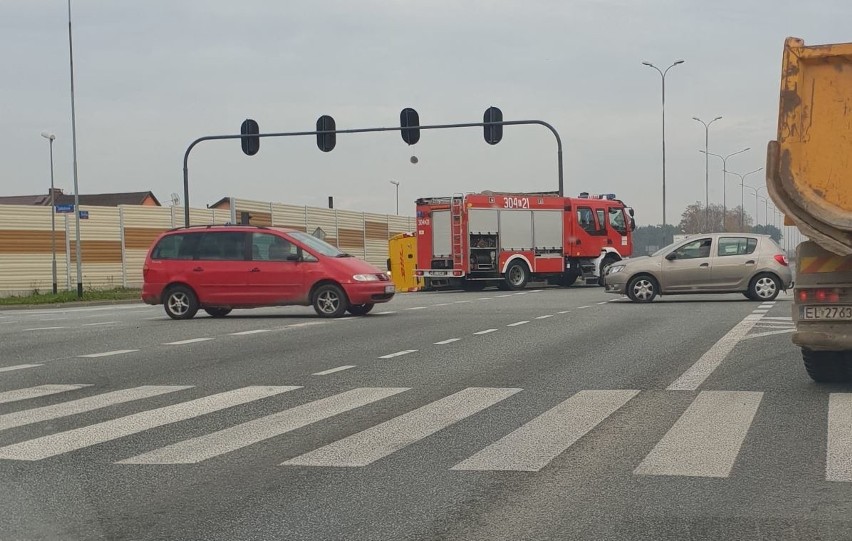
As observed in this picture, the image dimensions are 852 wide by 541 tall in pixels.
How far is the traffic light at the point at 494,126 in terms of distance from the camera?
32281mm

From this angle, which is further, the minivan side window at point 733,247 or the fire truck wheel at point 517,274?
the fire truck wheel at point 517,274

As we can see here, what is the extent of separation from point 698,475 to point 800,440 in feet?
4.59

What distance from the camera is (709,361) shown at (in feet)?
39.7

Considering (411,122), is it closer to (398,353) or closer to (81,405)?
(398,353)

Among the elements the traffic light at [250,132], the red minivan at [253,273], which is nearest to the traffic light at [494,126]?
the traffic light at [250,132]

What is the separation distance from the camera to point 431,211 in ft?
116

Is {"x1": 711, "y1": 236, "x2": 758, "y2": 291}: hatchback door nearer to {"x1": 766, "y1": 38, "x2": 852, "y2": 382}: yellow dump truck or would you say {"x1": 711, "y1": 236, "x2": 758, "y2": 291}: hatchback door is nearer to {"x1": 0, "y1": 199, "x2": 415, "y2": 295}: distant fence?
{"x1": 766, "y1": 38, "x2": 852, "y2": 382}: yellow dump truck

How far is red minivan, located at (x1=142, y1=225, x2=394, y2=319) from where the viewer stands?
20312mm

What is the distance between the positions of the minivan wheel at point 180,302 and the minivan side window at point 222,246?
68 centimetres

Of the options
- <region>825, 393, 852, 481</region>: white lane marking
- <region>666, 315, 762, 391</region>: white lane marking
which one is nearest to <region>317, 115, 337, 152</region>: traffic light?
<region>666, 315, 762, 391</region>: white lane marking

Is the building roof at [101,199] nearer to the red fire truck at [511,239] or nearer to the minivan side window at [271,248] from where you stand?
the red fire truck at [511,239]

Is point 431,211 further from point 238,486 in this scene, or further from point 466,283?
point 238,486

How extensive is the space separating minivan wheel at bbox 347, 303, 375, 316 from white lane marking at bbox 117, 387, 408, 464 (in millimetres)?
10789

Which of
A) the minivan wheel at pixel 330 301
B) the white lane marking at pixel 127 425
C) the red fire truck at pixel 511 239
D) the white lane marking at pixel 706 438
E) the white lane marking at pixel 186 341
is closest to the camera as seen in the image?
the white lane marking at pixel 706 438
